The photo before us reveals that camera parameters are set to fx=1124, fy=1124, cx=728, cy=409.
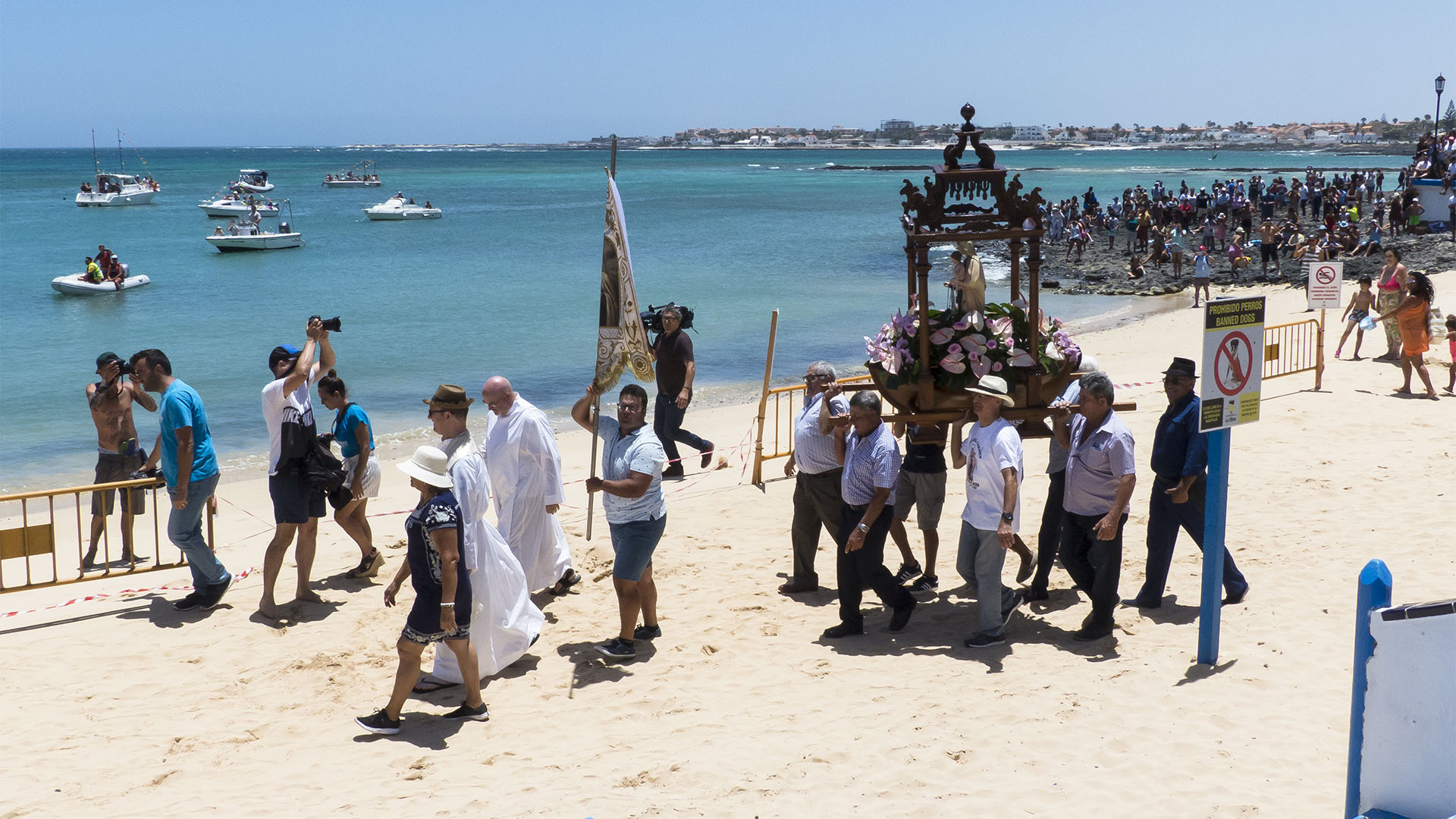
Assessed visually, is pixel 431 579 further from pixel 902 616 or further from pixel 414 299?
pixel 414 299

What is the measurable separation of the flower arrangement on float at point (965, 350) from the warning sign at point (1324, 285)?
8.38 m

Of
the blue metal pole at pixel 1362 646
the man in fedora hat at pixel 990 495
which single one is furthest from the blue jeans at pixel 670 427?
the blue metal pole at pixel 1362 646

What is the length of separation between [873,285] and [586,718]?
2977cm

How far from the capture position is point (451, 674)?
6367 mm

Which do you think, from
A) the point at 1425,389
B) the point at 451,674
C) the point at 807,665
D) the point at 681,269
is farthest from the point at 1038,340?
the point at 681,269

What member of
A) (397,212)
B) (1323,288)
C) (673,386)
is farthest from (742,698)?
(397,212)

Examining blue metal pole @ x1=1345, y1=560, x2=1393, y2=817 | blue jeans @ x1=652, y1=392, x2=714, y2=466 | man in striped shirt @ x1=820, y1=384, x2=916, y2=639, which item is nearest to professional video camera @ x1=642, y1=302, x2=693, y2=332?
blue jeans @ x1=652, y1=392, x2=714, y2=466

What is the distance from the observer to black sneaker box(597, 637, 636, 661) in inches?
263

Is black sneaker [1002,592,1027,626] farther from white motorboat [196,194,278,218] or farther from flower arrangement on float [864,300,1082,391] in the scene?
white motorboat [196,194,278,218]

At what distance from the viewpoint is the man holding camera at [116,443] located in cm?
833

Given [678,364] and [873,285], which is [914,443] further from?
[873,285]

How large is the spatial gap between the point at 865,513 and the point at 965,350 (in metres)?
1.13

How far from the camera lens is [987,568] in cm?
648

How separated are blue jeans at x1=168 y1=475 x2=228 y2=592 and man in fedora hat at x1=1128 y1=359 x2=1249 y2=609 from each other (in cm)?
598
